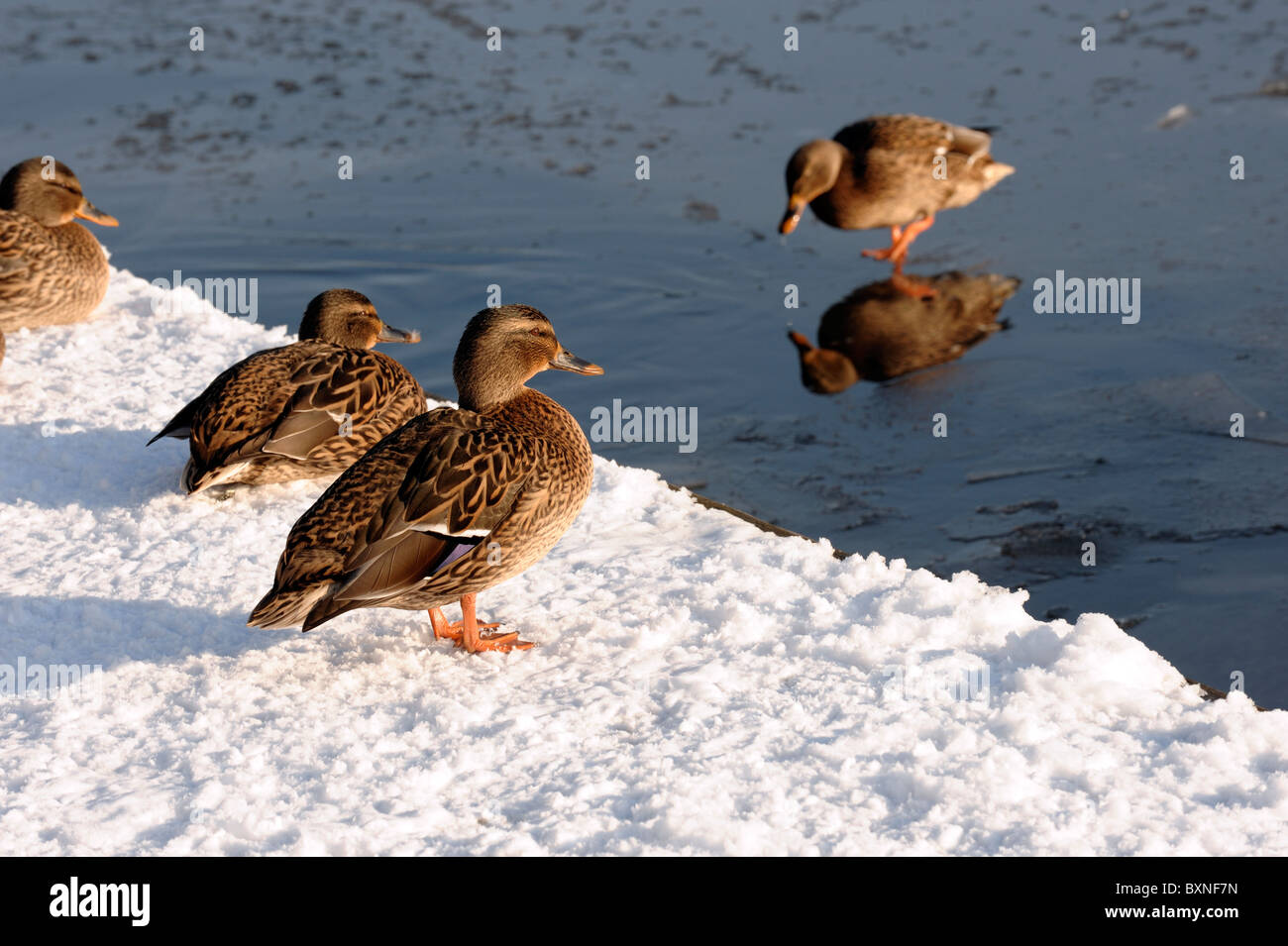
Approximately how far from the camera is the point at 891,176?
920cm

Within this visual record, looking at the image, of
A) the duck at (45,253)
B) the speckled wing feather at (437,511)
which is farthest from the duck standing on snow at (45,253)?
the speckled wing feather at (437,511)

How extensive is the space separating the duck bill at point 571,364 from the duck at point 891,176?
4.30m

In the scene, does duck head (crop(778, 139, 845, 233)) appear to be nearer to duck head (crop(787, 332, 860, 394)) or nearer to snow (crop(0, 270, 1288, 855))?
duck head (crop(787, 332, 860, 394))

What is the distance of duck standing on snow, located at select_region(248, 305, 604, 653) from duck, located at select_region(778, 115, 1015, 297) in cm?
479

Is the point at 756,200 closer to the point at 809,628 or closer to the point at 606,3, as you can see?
the point at 606,3

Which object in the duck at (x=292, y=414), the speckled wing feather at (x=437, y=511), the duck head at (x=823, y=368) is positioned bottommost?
the speckled wing feather at (x=437, y=511)

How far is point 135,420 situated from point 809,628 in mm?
3586

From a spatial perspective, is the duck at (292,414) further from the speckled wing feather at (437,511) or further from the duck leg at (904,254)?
the duck leg at (904,254)

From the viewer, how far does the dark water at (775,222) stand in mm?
6145

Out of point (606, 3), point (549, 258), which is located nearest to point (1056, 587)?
point (549, 258)

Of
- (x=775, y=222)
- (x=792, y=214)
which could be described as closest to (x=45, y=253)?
(x=792, y=214)

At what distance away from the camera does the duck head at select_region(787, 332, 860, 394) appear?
760 centimetres

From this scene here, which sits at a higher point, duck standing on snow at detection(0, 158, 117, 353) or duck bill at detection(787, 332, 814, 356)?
duck standing on snow at detection(0, 158, 117, 353)

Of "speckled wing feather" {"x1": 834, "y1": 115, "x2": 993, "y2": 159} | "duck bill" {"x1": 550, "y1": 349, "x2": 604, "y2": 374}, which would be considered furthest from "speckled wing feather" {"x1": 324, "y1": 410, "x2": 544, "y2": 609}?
"speckled wing feather" {"x1": 834, "y1": 115, "x2": 993, "y2": 159}
